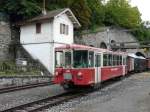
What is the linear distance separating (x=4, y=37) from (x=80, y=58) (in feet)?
79.6

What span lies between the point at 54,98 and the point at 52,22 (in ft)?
76.5

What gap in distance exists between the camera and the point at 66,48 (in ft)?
70.8

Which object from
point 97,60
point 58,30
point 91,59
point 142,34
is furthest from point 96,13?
point 91,59

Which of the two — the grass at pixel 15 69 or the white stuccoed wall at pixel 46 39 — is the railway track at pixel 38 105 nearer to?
the grass at pixel 15 69

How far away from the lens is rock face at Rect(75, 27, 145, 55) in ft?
204

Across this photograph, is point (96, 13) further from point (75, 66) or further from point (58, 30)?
point (75, 66)

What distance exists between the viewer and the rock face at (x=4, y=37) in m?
43.7

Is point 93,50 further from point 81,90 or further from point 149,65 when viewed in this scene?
point 149,65

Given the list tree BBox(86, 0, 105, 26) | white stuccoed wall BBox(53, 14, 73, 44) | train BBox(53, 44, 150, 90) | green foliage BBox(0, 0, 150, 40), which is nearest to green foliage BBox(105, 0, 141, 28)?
green foliage BBox(0, 0, 150, 40)

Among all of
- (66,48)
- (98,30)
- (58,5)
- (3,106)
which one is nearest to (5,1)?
(58,5)

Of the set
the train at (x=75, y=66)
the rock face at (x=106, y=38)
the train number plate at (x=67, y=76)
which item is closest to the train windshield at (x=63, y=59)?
the train at (x=75, y=66)

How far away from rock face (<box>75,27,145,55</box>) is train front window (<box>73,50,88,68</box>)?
3547cm

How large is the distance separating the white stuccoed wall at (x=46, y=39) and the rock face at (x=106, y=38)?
12.6m

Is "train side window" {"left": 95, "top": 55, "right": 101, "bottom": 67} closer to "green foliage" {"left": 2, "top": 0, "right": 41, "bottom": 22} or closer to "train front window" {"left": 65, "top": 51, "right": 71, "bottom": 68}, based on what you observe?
"train front window" {"left": 65, "top": 51, "right": 71, "bottom": 68}
